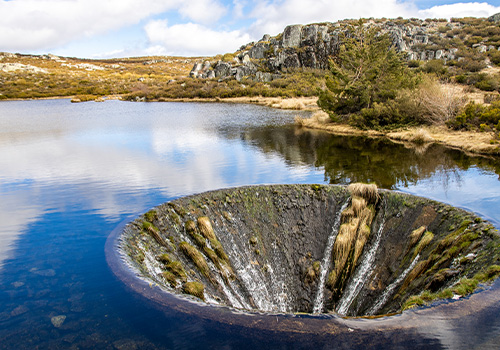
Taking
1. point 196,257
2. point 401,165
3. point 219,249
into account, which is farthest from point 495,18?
point 196,257

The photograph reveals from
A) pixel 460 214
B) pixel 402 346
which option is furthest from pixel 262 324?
pixel 460 214

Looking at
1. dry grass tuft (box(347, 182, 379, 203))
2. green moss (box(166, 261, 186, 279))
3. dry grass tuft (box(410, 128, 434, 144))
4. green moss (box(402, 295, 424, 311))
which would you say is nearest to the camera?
green moss (box(402, 295, 424, 311))

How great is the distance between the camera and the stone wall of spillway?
9.14 meters

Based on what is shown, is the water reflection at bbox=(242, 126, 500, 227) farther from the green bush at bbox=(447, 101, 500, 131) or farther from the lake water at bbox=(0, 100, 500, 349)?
the green bush at bbox=(447, 101, 500, 131)

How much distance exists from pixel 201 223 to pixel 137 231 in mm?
2099

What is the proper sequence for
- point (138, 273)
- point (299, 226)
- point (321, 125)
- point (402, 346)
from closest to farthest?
1. point (402, 346)
2. point (138, 273)
3. point (299, 226)
4. point (321, 125)

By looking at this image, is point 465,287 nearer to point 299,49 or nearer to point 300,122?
point 300,122

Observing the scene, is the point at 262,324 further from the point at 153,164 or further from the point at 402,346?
the point at 153,164

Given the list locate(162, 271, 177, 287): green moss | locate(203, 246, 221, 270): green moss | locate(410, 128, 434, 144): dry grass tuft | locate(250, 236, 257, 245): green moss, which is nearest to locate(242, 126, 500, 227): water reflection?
locate(410, 128, 434, 144): dry grass tuft

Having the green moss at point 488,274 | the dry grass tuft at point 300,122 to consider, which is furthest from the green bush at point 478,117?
the green moss at point 488,274

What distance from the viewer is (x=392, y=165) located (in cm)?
2081

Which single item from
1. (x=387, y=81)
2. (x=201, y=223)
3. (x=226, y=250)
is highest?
(x=387, y=81)

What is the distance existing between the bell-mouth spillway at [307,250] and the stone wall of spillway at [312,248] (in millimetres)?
36

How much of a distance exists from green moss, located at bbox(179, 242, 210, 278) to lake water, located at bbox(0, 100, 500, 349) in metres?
2.28
